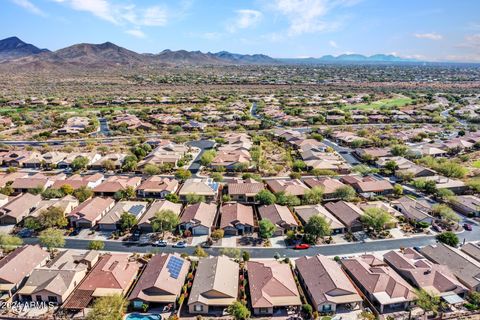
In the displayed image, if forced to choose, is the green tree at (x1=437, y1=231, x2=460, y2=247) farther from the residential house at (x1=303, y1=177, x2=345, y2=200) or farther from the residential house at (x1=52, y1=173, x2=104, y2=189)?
the residential house at (x1=52, y1=173, x2=104, y2=189)

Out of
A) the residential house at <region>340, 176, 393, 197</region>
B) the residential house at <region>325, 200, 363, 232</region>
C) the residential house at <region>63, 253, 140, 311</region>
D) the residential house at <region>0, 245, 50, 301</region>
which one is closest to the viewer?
the residential house at <region>63, 253, 140, 311</region>

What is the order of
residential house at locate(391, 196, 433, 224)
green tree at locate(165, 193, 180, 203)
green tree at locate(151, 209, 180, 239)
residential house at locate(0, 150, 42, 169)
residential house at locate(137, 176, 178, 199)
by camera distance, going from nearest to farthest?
green tree at locate(151, 209, 180, 239)
residential house at locate(391, 196, 433, 224)
green tree at locate(165, 193, 180, 203)
residential house at locate(137, 176, 178, 199)
residential house at locate(0, 150, 42, 169)

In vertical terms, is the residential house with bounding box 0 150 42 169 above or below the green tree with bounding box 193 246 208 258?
above

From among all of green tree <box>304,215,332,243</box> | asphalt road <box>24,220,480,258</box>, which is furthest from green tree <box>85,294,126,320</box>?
green tree <box>304,215,332,243</box>

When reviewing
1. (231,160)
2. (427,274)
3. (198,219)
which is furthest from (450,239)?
(231,160)

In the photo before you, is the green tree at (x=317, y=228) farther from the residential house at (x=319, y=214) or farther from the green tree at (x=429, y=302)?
the green tree at (x=429, y=302)
